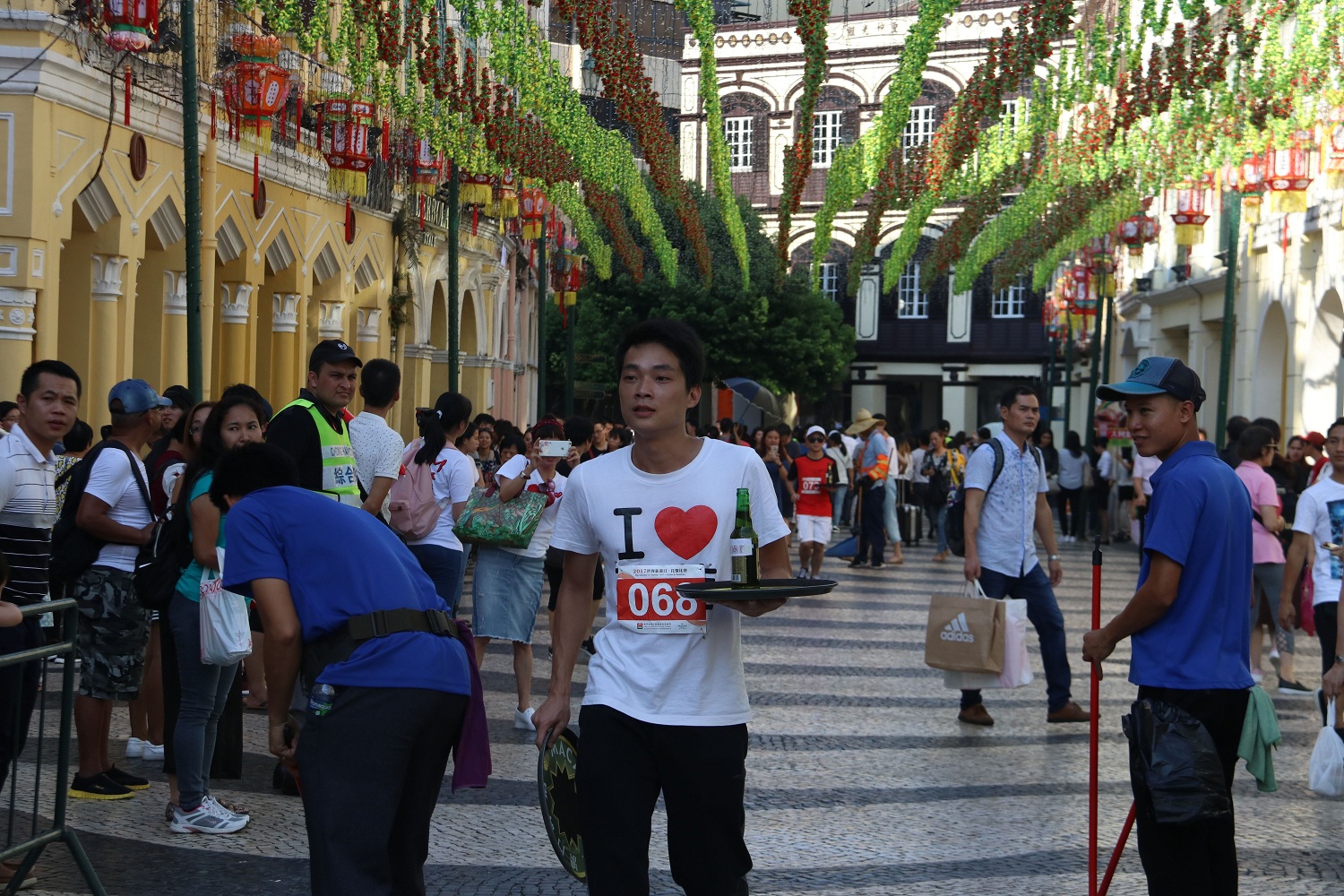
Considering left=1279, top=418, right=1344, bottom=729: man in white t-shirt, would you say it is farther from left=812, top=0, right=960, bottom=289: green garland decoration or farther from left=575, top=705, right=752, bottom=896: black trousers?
left=812, top=0, right=960, bottom=289: green garland decoration

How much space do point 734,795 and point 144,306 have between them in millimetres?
17367

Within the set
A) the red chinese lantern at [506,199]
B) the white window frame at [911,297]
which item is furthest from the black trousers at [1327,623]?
the white window frame at [911,297]

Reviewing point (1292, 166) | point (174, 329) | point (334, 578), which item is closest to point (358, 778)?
point (334, 578)

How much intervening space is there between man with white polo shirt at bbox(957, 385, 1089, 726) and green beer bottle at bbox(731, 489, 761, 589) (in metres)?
5.25

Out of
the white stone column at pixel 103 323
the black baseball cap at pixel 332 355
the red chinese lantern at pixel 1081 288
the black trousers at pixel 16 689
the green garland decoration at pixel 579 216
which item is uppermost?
the green garland decoration at pixel 579 216

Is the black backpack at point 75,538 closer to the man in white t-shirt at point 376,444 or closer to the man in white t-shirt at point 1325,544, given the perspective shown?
the man in white t-shirt at point 376,444

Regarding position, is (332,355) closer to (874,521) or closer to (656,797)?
(656,797)

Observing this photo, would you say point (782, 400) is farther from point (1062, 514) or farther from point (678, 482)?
point (678, 482)

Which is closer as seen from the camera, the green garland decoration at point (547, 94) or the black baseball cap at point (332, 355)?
the black baseball cap at point (332, 355)

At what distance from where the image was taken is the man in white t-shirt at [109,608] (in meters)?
7.13

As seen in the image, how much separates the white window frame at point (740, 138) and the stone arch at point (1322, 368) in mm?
32101

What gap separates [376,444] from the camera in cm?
880

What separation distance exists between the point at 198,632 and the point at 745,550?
10.5ft

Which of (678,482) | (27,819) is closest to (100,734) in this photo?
(27,819)
